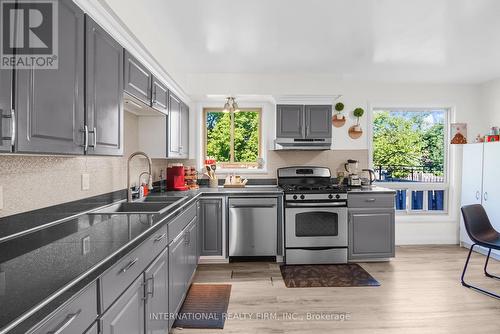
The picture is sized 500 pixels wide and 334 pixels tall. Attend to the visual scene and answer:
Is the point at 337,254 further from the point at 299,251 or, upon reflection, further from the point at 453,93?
the point at 453,93

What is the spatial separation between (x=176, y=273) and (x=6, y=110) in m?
1.67

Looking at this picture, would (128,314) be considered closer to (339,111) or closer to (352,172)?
(352,172)

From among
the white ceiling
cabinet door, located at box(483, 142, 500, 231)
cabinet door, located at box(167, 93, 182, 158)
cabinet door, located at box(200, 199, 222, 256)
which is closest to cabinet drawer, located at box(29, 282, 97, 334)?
the white ceiling

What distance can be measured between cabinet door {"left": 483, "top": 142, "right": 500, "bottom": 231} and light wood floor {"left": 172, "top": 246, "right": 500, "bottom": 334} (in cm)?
63

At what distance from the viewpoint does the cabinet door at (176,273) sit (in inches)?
84.6

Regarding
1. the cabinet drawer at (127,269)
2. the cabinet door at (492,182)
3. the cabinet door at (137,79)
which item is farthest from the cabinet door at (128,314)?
the cabinet door at (492,182)

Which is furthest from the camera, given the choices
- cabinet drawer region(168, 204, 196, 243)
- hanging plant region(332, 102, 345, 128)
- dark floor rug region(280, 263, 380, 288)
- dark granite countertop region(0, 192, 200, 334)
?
hanging plant region(332, 102, 345, 128)

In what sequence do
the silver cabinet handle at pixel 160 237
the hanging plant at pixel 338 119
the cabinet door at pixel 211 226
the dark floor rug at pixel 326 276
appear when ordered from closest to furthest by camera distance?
the silver cabinet handle at pixel 160 237, the dark floor rug at pixel 326 276, the cabinet door at pixel 211 226, the hanging plant at pixel 338 119

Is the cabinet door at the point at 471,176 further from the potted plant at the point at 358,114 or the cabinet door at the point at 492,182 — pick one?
the potted plant at the point at 358,114

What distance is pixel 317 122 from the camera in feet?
13.6

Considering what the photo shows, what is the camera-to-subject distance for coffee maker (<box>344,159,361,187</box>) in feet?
14.0

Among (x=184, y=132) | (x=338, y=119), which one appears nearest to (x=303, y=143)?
(x=338, y=119)

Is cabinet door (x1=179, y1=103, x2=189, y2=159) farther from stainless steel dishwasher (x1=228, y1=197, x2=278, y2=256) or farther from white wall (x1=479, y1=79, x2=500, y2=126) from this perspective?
white wall (x1=479, y1=79, x2=500, y2=126)

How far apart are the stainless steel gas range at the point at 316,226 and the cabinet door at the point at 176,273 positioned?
1568mm
